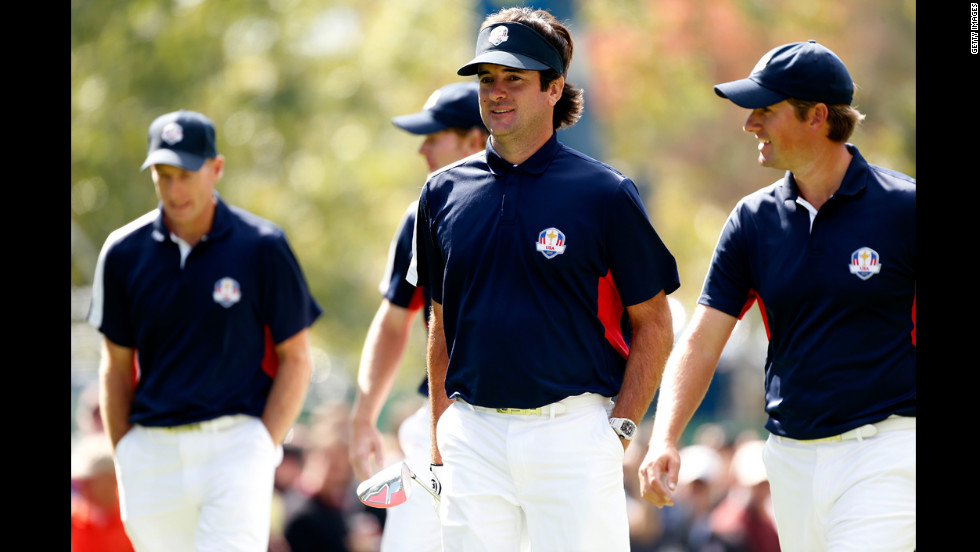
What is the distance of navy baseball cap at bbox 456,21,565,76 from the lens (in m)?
5.35

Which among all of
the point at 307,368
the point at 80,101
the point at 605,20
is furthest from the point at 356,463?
the point at 605,20

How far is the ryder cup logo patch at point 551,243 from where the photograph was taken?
529 cm

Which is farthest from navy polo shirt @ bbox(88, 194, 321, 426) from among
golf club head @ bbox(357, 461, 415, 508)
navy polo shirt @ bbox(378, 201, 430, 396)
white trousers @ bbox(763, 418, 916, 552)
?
white trousers @ bbox(763, 418, 916, 552)


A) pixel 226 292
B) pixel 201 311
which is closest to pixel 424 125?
pixel 226 292

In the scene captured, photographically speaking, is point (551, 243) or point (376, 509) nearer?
point (551, 243)

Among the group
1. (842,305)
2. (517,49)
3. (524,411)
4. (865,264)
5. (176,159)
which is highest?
(517,49)

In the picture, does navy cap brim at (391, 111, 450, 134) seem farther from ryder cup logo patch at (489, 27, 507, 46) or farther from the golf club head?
the golf club head

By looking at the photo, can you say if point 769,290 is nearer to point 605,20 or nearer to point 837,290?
point 837,290

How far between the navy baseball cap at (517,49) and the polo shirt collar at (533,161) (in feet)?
1.09

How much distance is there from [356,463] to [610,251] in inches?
99.5

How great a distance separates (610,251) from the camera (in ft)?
17.6

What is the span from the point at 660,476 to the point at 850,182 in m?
1.51

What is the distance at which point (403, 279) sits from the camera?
23.6 ft

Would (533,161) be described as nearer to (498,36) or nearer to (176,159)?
(498,36)
